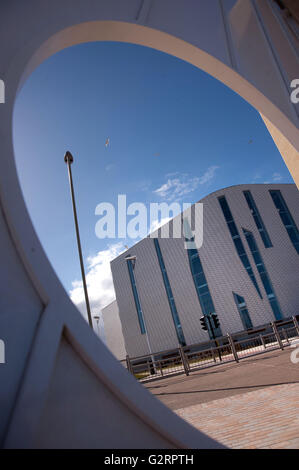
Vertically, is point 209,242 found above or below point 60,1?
above

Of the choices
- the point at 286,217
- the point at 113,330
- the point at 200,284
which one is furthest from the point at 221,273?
the point at 113,330

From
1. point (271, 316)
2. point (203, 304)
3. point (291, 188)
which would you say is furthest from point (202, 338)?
point (291, 188)

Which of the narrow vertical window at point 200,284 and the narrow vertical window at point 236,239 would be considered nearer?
the narrow vertical window at point 236,239

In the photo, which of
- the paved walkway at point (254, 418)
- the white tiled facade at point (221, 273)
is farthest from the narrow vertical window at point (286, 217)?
the paved walkway at point (254, 418)

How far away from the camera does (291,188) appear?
33.2 metres

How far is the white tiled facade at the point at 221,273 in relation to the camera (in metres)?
29.1

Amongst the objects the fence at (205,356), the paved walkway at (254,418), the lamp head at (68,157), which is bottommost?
the paved walkway at (254,418)

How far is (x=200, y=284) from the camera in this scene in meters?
32.2

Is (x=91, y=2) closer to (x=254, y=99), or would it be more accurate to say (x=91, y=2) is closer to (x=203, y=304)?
(x=254, y=99)

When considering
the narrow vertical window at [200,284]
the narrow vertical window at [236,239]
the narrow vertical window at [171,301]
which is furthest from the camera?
the narrow vertical window at [171,301]

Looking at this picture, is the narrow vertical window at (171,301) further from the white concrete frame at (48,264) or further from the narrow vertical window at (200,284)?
the white concrete frame at (48,264)

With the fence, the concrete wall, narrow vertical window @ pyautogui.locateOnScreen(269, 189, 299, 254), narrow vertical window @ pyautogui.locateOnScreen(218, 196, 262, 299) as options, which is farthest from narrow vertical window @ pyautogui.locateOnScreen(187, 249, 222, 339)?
the concrete wall

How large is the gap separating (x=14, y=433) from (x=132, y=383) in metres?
0.58

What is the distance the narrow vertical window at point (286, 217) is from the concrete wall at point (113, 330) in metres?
29.4
